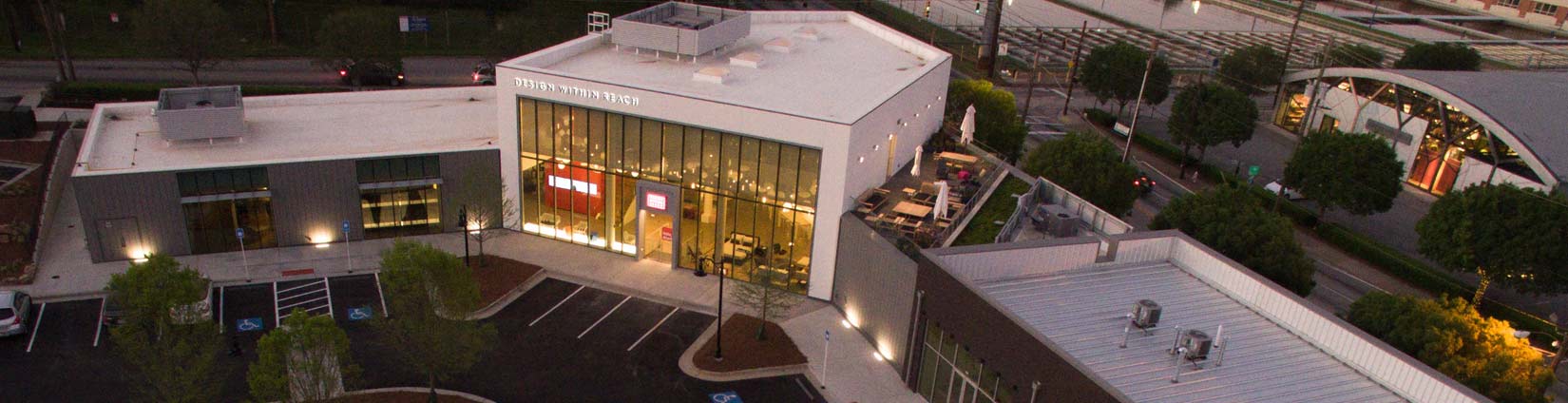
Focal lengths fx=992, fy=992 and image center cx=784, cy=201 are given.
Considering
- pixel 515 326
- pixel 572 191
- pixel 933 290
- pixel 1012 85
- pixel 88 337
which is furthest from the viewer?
pixel 1012 85

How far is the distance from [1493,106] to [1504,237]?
2204 cm

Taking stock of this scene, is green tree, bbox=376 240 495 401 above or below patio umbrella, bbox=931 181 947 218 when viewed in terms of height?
below

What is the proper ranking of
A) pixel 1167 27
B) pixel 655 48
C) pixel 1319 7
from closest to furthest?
pixel 655 48, pixel 1167 27, pixel 1319 7

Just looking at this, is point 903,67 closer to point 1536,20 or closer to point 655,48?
point 655,48

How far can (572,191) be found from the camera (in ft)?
149

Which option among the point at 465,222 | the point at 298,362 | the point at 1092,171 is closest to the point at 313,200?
the point at 465,222

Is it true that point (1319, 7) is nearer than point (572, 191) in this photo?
No

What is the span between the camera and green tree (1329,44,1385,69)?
87.1m

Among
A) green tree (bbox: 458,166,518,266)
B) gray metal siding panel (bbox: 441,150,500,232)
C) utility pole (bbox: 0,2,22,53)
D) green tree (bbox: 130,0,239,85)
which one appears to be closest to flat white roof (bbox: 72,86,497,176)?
gray metal siding panel (bbox: 441,150,500,232)

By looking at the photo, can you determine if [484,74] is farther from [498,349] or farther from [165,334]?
[165,334]

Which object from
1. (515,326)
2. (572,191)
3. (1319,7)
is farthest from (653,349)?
(1319,7)

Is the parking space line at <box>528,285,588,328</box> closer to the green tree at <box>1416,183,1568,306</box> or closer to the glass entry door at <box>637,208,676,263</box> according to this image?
the glass entry door at <box>637,208,676,263</box>

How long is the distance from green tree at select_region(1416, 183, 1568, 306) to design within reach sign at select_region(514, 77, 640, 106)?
38040mm

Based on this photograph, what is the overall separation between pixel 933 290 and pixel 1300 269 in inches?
676
